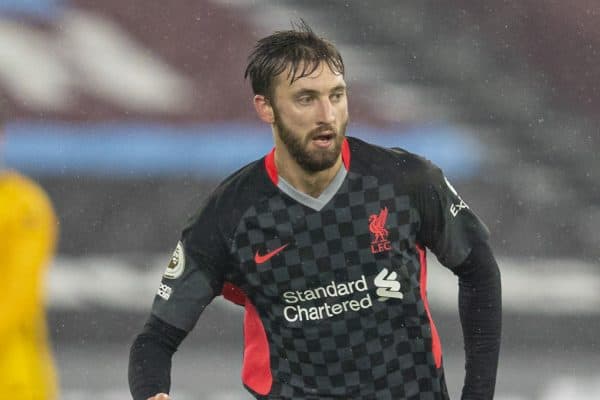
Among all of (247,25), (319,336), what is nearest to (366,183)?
(319,336)

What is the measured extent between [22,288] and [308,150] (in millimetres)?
992

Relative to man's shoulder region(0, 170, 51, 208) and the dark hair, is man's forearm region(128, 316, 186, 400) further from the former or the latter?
the dark hair

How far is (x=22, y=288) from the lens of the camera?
3895mm

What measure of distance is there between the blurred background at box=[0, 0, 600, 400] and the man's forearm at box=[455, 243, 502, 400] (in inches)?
127

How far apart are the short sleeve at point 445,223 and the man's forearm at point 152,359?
842 millimetres

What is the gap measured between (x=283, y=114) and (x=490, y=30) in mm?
3607

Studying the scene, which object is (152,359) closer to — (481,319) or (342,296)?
(342,296)

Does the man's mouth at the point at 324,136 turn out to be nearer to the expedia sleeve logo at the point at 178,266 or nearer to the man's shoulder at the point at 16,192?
the expedia sleeve logo at the point at 178,266

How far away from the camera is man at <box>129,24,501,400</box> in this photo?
4.39 meters

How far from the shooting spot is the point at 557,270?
7.81 metres

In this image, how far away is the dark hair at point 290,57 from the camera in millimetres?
4414

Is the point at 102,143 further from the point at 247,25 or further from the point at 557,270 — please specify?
the point at 557,270

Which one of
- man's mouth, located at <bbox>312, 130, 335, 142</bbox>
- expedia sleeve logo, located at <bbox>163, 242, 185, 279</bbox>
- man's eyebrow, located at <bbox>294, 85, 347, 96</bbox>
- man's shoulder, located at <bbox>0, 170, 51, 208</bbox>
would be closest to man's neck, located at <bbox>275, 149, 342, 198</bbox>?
man's mouth, located at <bbox>312, 130, 335, 142</bbox>

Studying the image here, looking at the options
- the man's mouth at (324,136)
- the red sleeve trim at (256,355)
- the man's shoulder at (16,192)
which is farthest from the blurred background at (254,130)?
the man's shoulder at (16,192)
